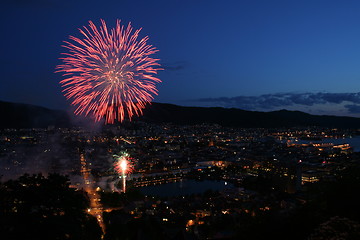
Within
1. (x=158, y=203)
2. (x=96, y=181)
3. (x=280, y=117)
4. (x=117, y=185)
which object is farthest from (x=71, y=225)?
(x=280, y=117)

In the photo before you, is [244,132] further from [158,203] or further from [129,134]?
[158,203]

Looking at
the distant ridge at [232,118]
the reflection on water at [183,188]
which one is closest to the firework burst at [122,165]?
the reflection on water at [183,188]

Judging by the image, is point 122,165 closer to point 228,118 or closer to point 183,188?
point 183,188

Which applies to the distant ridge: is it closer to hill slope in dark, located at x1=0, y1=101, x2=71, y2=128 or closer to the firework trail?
hill slope in dark, located at x1=0, y1=101, x2=71, y2=128

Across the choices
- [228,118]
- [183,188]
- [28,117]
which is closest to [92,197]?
[183,188]

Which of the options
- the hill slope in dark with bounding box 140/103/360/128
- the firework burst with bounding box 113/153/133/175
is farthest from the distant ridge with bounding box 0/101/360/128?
the firework burst with bounding box 113/153/133/175

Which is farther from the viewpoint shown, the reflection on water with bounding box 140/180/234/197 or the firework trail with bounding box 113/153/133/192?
the firework trail with bounding box 113/153/133/192

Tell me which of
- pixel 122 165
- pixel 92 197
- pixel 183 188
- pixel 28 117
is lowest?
pixel 183 188

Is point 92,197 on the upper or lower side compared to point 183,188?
upper
